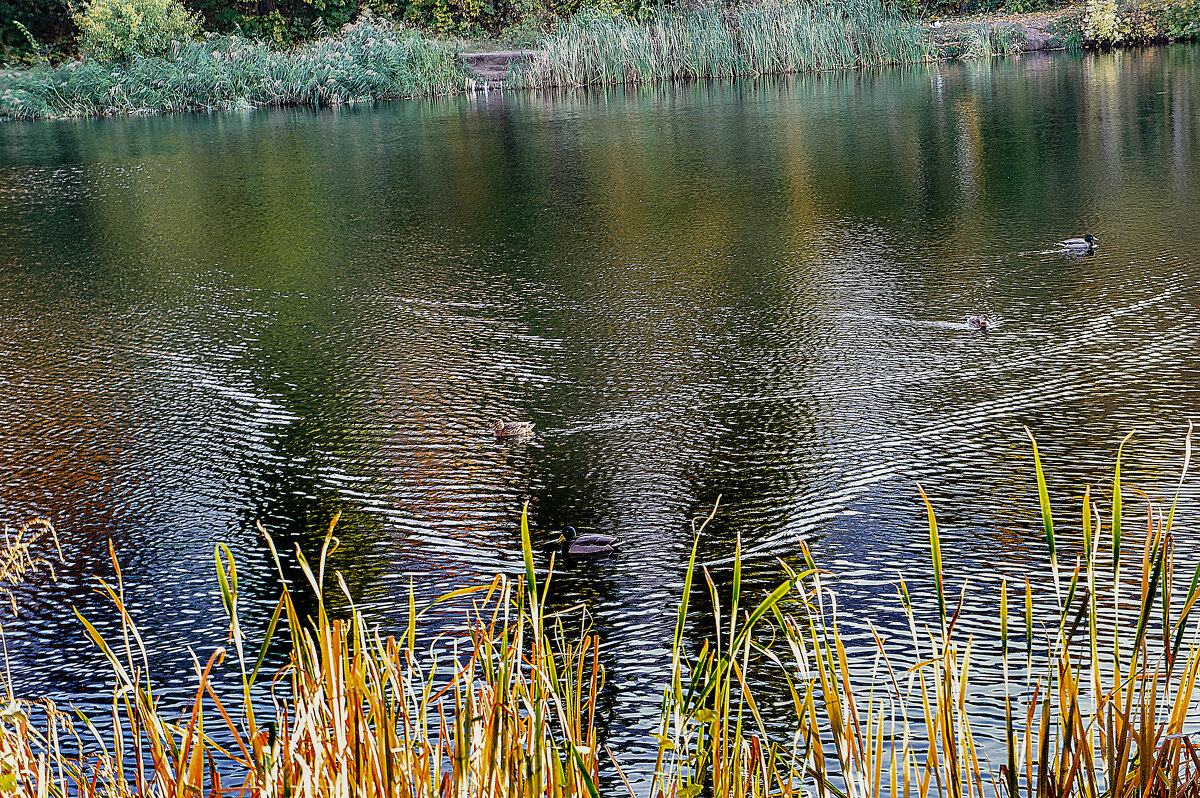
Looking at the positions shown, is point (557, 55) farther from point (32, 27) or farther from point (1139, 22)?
point (32, 27)

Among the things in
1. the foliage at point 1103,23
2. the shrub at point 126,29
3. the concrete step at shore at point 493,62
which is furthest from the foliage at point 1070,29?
the shrub at point 126,29

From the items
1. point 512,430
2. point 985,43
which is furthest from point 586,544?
point 985,43

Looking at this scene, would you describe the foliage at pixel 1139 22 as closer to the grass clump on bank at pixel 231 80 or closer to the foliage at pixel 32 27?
the grass clump on bank at pixel 231 80

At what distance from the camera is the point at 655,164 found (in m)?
11.0

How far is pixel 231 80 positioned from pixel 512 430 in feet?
56.0

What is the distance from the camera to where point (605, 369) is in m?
5.39

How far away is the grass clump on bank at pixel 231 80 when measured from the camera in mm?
19547

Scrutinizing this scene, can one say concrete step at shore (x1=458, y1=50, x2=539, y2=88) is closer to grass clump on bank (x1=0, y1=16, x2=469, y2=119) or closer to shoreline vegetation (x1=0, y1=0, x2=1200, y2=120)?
shoreline vegetation (x1=0, y1=0, x2=1200, y2=120)

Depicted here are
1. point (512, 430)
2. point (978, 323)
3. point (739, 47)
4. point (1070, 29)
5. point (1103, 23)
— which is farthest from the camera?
point (1070, 29)

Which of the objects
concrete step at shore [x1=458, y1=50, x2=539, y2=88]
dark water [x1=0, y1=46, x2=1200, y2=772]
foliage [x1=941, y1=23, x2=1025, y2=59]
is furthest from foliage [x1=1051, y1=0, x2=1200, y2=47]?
dark water [x1=0, y1=46, x2=1200, y2=772]

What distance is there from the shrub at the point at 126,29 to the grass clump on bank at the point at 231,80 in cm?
67

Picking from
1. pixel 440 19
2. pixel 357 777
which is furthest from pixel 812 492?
pixel 440 19

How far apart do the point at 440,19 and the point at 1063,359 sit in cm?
2318

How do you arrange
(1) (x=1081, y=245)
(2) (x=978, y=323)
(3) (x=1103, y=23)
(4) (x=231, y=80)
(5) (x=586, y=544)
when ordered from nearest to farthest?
(5) (x=586, y=544)
(2) (x=978, y=323)
(1) (x=1081, y=245)
(4) (x=231, y=80)
(3) (x=1103, y=23)
